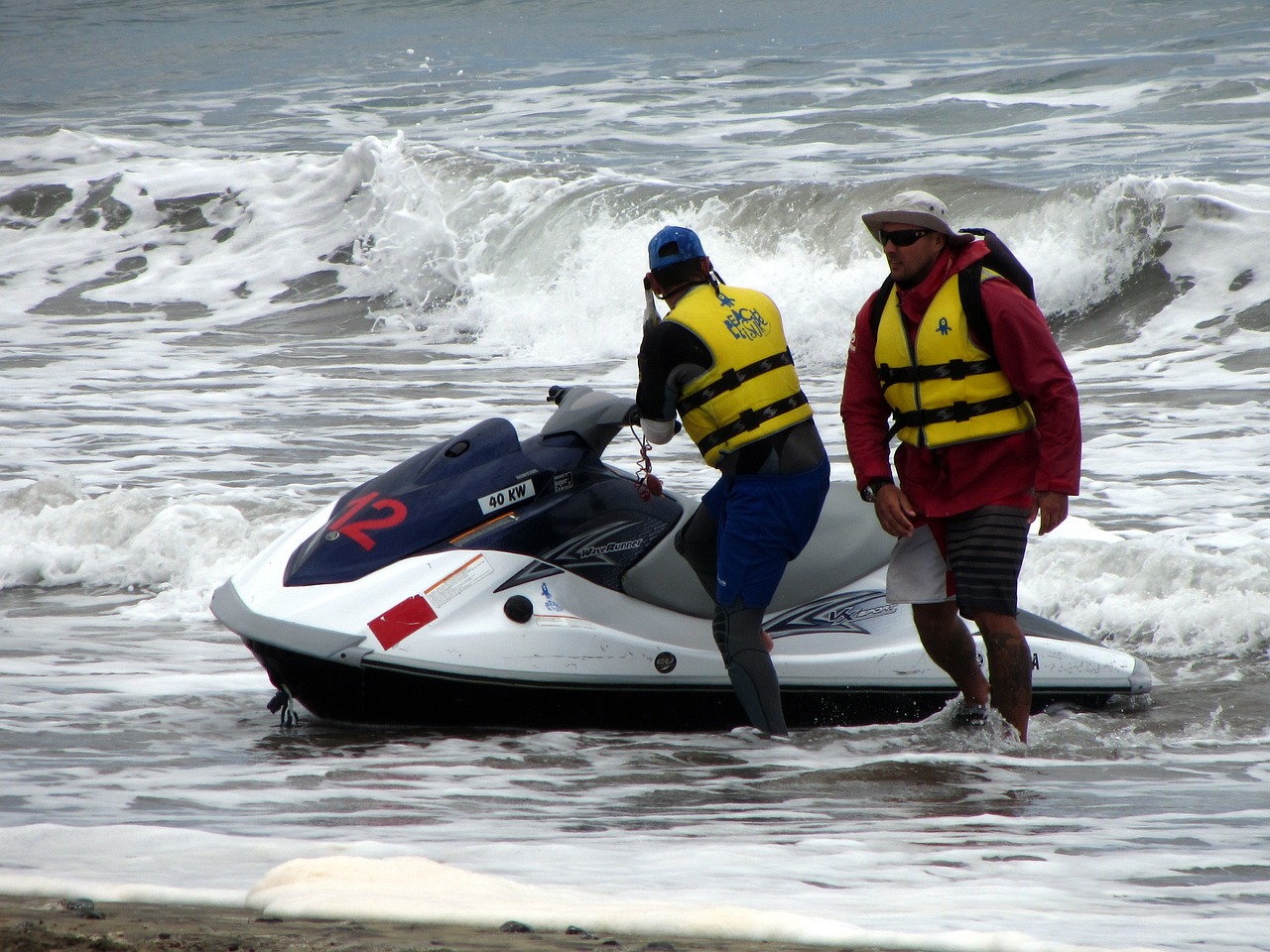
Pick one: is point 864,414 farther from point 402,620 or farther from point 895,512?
point 402,620

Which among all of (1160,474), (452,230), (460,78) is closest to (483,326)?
(452,230)

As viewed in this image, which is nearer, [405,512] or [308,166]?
[405,512]

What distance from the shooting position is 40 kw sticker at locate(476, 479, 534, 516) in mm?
4128

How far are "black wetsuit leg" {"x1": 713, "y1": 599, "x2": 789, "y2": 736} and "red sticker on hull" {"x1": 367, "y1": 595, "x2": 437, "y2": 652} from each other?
0.83 m

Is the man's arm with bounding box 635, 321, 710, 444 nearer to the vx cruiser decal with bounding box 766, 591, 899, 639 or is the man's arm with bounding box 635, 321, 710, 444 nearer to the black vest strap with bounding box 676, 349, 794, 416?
the black vest strap with bounding box 676, 349, 794, 416

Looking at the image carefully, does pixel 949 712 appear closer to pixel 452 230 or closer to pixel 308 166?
pixel 452 230

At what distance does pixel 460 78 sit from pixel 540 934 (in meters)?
29.2

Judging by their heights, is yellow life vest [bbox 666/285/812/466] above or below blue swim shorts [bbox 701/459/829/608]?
above

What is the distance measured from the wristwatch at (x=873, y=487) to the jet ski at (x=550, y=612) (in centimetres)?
41

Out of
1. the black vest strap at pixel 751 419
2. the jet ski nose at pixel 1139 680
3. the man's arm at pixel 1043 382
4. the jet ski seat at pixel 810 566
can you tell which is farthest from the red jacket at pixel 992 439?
the jet ski nose at pixel 1139 680

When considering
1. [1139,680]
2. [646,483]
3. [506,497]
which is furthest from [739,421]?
[1139,680]

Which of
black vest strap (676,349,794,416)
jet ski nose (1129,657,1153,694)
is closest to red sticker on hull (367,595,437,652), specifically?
black vest strap (676,349,794,416)

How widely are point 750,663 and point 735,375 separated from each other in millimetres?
816

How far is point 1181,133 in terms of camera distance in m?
18.6
